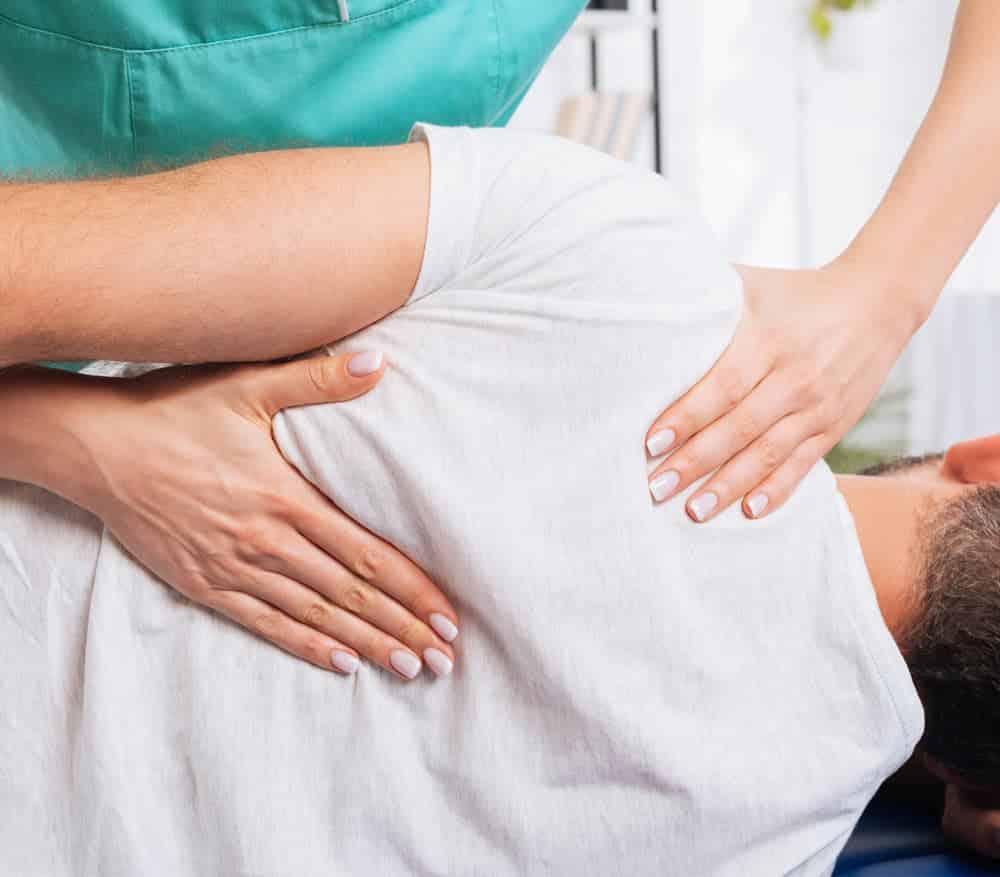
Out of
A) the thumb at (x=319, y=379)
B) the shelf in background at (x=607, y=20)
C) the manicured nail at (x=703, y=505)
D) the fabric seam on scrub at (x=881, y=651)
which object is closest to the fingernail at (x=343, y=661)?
the thumb at (x=319, y=379)

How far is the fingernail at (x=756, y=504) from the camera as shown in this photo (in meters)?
1.04

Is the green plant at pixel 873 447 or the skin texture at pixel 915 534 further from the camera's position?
the green plant at pixel 873 447

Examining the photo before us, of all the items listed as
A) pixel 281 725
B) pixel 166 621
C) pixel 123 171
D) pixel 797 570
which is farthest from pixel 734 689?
pixel 123 171

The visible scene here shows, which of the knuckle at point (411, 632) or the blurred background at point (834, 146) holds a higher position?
the knuckle at point (411, 632)

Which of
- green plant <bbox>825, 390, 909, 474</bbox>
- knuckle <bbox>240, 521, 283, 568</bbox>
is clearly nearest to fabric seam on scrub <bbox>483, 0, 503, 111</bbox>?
knuckle <bbox>240, 521, 283, 568</bbox>

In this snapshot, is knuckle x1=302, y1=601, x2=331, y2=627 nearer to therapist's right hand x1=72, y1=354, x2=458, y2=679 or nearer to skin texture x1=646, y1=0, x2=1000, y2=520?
therapist's right hand x1=72, y1=354, x2=458, y2=679

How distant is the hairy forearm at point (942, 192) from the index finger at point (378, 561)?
0.56m

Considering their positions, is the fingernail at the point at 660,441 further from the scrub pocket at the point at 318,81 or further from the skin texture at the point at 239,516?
the scrub pocket at the point at 318,81

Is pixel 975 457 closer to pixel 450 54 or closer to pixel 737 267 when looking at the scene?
pixel 737 267

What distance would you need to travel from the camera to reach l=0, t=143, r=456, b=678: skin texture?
3.06ft

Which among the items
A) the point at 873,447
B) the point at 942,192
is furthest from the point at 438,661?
the point at 873,447

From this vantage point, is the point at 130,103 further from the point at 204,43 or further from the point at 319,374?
the point at 319,374

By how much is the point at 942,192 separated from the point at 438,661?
28.8 inches

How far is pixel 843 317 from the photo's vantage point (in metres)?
1.15
